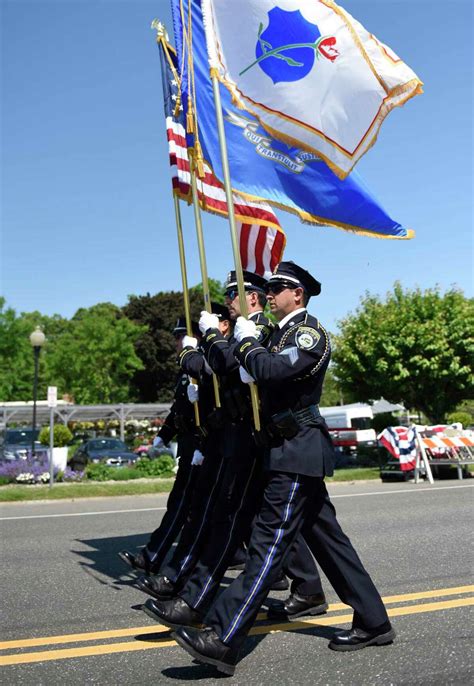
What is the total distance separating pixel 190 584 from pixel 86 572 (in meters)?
2.27

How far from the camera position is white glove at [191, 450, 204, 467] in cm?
530

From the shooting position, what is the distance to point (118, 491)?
1420 centimetres

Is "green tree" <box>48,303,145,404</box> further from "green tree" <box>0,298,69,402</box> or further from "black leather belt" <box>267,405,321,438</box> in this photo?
"black leather belt" <box>267,405,321,438</box>

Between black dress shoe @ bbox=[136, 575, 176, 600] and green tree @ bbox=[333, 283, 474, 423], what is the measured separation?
17.5m

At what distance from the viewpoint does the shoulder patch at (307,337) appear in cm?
390

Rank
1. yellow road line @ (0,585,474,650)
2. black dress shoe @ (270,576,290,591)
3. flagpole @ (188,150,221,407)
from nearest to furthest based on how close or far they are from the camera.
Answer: yellow road line @ (0,585,474,650) < flagpole @ (188,150,221,407) < black dress shoe @ (270,576,290,591)

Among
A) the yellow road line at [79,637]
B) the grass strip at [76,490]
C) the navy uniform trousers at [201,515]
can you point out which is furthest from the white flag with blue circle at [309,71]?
the grass strip at [76,490]

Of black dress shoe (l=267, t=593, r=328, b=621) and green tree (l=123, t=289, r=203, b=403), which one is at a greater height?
green tree (l=123, t=289, r=203, b=403)

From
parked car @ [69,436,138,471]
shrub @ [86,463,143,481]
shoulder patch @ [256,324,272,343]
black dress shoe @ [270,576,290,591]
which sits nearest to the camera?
shoulder patch @ [256,324,272,343]

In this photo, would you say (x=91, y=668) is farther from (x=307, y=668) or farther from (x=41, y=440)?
(x=41, y=440)

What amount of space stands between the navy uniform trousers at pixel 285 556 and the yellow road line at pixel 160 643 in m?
0.58

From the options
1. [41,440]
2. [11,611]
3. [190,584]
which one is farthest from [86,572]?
[41,440]

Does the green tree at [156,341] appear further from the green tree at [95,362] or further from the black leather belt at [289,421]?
the black leather belt at [289,421]

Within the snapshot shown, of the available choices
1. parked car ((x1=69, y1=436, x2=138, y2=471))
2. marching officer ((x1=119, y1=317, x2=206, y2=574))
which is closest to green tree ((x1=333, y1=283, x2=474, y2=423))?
parked car ((x1=69, y1=436, x2=138, y2=471))
